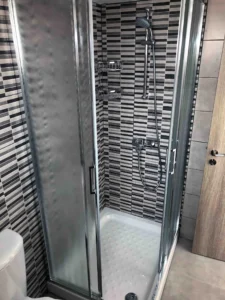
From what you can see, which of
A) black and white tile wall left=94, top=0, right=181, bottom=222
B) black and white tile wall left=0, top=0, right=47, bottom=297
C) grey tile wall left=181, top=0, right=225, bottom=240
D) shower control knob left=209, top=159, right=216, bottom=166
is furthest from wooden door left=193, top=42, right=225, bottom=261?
black and white tile wall left=0, top=0, right=47, bottom=297

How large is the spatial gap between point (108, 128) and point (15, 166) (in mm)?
1197

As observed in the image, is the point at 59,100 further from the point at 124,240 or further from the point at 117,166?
the point at 124,240

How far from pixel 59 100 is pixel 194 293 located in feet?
5.78

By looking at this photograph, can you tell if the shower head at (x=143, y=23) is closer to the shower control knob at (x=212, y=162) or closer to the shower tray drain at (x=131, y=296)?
the shower control knob at (x=212, y=162)

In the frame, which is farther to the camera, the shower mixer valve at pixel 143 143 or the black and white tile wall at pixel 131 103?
the shower mixer valve at pixel 143 143

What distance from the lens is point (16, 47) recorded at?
1.31 metres

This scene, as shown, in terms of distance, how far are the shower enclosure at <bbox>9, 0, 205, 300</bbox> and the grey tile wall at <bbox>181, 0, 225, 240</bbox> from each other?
0.11 metres

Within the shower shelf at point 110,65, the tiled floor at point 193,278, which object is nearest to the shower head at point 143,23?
the shower shelf at point 110,65

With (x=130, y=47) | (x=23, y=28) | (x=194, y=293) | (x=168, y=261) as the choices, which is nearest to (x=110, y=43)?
(x=130, y=47)

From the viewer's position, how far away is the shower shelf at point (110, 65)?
7.10ft

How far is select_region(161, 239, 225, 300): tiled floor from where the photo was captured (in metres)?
1.89

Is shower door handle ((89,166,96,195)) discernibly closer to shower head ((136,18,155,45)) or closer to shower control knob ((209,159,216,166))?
shower control knob ((209,159,216,166))

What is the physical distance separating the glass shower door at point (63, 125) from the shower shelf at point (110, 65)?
967 millimetres

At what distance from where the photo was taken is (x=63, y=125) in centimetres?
128
